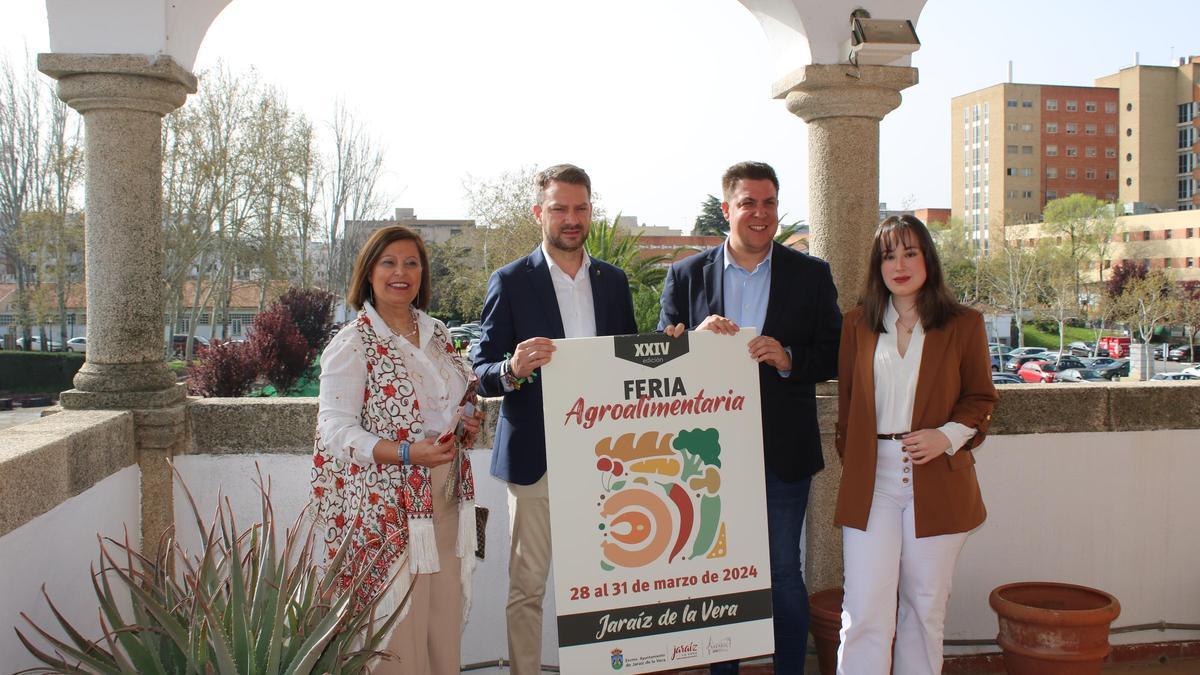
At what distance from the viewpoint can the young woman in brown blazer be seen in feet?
9.62

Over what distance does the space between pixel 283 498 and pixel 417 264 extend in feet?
5.17

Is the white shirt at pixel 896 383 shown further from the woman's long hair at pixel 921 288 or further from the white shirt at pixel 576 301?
the white shirt at pixel 576 301

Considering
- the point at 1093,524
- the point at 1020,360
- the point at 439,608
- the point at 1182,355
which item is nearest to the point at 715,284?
the point at 439,608

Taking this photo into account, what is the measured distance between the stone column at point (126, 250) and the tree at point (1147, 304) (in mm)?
48136

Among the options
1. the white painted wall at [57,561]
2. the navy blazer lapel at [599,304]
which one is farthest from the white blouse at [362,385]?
the white painted wall at [57,561]

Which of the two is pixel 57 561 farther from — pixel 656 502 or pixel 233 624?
pixel 656 502

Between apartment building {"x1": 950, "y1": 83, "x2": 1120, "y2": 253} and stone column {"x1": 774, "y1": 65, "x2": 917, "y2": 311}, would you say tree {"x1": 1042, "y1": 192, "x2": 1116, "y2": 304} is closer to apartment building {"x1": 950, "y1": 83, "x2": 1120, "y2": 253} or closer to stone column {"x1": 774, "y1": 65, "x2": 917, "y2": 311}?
apartment building {"x1": 950, "y1": 83, "x2": 1120, "y2": 253}

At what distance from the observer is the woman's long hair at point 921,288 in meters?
2.97

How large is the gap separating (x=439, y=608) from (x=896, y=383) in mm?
1595

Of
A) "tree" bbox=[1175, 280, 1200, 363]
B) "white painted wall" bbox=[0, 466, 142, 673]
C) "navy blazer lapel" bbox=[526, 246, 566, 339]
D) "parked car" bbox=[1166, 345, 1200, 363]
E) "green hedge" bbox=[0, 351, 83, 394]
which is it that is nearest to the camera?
"white painted wall" bbox=[0, 466, 142, 673]

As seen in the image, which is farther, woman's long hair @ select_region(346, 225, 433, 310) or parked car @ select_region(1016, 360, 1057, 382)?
parked car @ select_region(1016, 360, 1057, 382)

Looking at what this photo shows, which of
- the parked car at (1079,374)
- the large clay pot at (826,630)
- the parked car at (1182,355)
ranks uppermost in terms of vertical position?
the large clay pot at (826,630)

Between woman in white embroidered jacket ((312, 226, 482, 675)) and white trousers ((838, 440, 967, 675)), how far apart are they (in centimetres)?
125

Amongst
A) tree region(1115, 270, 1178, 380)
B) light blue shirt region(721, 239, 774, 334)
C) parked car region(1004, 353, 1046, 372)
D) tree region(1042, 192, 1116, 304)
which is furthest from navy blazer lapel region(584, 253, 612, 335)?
tree region(1042, 192, 1116, 304)
